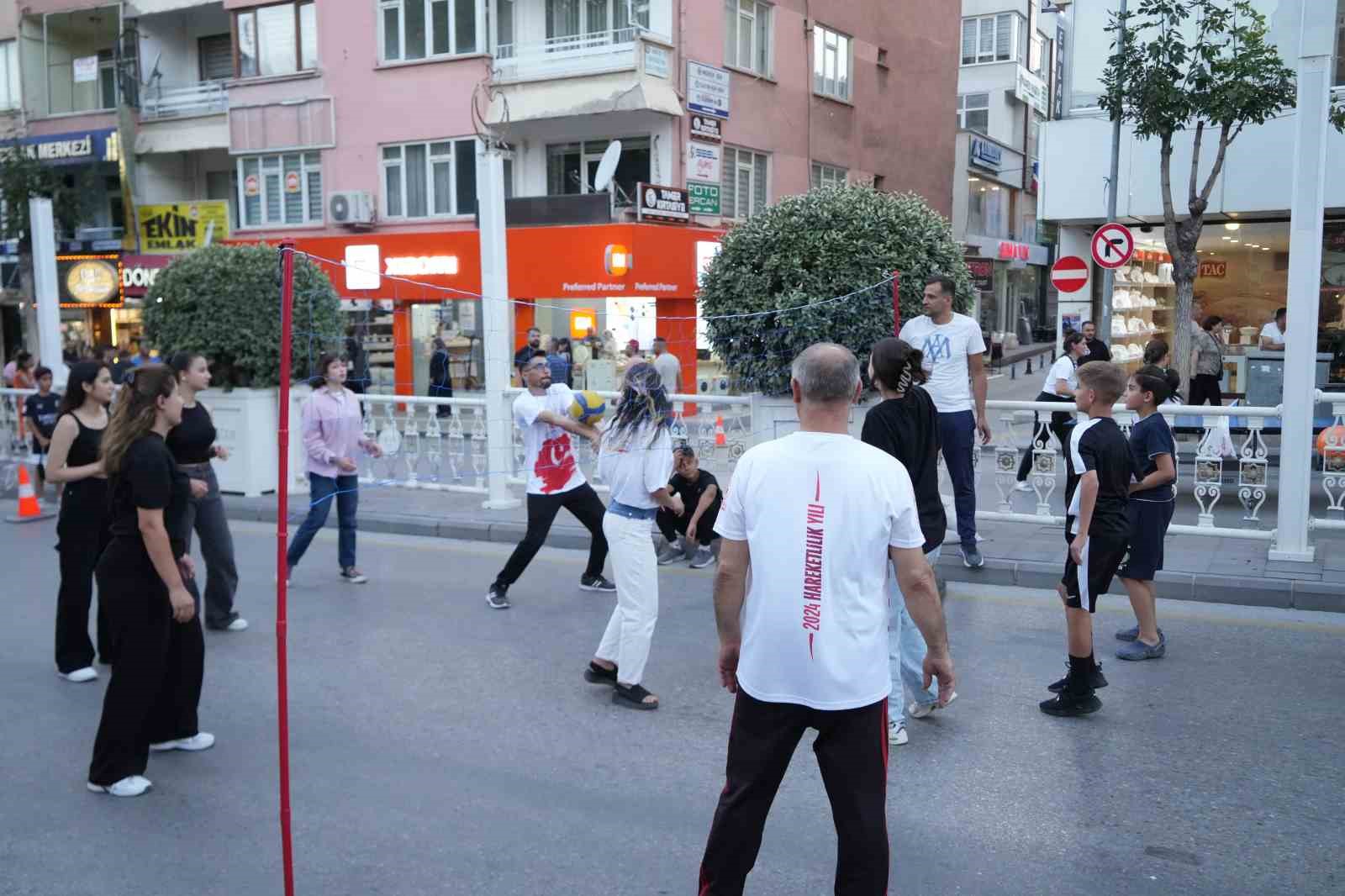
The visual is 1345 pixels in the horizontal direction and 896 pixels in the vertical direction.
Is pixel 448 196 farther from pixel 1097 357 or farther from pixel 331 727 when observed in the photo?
pixel 331 727

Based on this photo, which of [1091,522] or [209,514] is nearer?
[1091,522]

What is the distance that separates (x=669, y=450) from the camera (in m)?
6.29

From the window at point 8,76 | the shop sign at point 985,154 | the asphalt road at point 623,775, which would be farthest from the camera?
the shop sign at point 985,154

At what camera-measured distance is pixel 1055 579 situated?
862 centimetres

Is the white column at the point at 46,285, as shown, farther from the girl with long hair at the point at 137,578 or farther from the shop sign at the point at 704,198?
the shop sign at the point at 704,198

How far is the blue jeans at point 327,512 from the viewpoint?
8852mm

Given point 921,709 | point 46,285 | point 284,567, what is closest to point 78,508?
point 284,567

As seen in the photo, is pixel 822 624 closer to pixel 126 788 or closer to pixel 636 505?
pixel 636 505

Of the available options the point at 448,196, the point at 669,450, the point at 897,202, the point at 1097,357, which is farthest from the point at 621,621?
the point at 448,196

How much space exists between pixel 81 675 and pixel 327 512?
97.8 inches

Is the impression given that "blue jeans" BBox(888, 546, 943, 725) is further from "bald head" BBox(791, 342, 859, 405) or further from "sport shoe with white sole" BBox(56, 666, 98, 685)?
"sport shoe with white sole" BBox(56, 666, 98, 685)

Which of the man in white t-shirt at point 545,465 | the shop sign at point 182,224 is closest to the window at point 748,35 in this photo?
the shop sign at point 182,224

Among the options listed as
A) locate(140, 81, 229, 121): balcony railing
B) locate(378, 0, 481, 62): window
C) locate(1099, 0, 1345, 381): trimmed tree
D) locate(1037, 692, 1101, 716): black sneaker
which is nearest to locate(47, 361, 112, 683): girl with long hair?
locate(1037, 692, 1101, 716): black sneaker

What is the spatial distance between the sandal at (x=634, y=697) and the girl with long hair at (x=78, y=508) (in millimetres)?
2929
